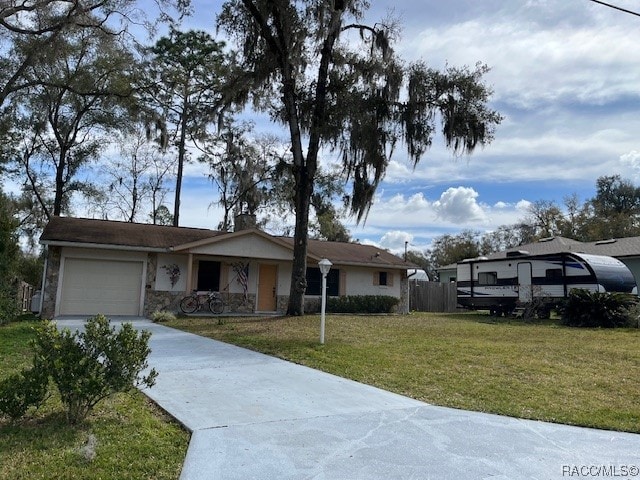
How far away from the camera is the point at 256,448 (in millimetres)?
3871

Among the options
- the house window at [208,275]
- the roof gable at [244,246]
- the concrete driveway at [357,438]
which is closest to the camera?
the concrete driveway at [357,438]

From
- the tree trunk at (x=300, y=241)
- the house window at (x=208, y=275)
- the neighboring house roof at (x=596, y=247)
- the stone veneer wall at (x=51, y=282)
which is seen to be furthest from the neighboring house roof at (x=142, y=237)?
the neighboring house roof at (x=596, y=247)

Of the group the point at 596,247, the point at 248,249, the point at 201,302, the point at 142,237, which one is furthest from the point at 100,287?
the point at 596,247

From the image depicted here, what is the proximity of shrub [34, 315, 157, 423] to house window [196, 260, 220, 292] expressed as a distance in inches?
526

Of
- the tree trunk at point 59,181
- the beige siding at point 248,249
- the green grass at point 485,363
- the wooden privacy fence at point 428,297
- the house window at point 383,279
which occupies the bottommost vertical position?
the green grass at point 485,363

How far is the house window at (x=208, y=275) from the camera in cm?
1781

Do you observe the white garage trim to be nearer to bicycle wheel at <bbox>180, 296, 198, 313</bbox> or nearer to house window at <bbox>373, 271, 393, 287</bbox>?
bicycle wheel at <bbox>180, 296, 198, 313</bbox>

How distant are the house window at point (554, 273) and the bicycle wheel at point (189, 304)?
514 inches

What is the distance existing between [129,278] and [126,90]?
26.9 feet

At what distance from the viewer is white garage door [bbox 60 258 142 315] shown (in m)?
15.4

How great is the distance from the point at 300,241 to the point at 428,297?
11.5m

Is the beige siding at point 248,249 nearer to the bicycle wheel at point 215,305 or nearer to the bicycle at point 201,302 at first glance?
the bicycle at point 201,302

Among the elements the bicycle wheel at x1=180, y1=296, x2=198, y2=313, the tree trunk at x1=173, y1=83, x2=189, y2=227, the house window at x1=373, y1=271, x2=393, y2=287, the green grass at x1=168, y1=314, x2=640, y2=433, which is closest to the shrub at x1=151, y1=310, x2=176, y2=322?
the green grass at x1=168, y1=314, x2=640, y2=433

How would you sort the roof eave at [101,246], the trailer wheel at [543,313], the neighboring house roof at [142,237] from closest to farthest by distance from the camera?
the roof eave at [101,246], the neighboring house roof at [142,237], the trailer wheel at [543,313]
